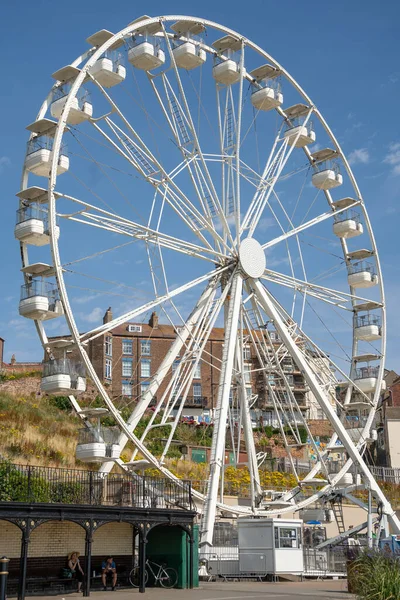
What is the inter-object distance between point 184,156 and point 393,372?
53.3 metres

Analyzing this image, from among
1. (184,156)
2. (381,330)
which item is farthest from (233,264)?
(381,330)

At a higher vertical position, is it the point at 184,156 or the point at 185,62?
the point at 185,62

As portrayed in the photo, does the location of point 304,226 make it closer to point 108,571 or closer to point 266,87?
point 266,87

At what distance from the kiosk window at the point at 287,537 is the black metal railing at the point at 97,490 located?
3241 mm

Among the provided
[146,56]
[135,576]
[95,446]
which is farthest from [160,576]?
[146,56]

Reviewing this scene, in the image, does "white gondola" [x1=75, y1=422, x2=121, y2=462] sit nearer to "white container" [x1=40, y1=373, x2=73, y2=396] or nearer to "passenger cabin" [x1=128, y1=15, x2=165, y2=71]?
"white container" [x1=40, y1=373, x2=73, y2=396]

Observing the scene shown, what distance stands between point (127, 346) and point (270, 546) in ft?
146

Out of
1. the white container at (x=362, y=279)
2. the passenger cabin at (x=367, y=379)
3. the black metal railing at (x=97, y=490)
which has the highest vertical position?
the white container at (x=362, y=279)

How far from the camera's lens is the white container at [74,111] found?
25406 millimetres

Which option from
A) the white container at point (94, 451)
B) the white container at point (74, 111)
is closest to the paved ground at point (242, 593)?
the white container at point (94, 451)

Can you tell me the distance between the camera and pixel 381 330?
3456 centimetres

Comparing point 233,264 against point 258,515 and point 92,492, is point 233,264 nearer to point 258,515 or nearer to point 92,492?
point 258,515

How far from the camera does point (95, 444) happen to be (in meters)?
23.4

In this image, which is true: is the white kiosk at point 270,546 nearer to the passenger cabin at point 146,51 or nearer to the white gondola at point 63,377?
the white gondola at point 63,377
